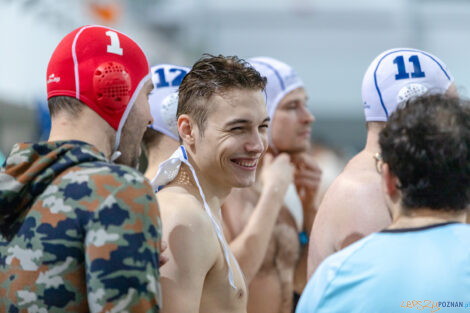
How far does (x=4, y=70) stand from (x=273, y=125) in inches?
222

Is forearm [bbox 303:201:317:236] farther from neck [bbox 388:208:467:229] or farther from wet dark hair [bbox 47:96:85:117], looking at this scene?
wet dark hair [bbox 47:96:85:117]

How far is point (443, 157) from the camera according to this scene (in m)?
2.02

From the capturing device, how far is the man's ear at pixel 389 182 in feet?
6.96

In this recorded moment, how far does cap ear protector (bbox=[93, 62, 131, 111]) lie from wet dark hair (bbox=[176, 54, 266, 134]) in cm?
50

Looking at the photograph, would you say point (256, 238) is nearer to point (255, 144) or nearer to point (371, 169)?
point (371, 169)

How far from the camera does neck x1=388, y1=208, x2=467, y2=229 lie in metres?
2.05

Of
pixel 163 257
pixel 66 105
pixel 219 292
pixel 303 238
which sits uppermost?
pixel 66 105

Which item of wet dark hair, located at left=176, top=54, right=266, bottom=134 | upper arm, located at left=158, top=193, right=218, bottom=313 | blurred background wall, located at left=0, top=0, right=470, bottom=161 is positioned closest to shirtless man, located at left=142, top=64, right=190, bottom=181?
wet dark hair, located at left=176, top=54, right=266, bottom=134

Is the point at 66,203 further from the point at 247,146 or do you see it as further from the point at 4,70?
the point at 4,70

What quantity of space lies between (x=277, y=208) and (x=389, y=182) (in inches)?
80.7

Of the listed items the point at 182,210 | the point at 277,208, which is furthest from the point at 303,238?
the point at 182,210

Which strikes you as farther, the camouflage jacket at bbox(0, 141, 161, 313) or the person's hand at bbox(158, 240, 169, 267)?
the person's hand at bbox(158, 240, 169, 267)

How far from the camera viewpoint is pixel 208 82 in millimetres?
2783

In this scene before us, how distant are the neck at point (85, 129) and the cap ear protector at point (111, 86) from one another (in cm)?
6
